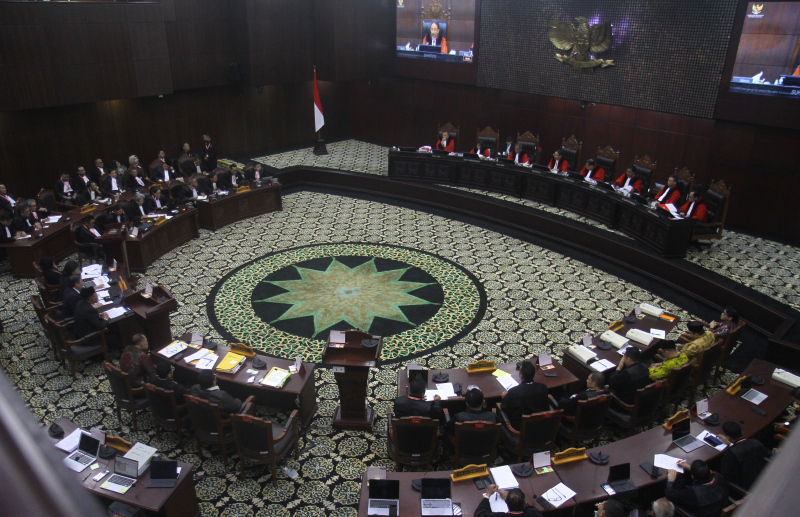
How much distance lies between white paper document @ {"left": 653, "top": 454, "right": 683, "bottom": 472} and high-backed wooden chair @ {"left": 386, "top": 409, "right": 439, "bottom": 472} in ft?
6.82

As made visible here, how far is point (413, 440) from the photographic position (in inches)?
231

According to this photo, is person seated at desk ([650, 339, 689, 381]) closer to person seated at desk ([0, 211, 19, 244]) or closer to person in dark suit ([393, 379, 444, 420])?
person in dark suit ([393, 379, 444, 420])

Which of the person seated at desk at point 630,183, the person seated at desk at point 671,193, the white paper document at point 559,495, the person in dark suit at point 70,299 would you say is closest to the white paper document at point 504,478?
the white paper document at point 559,495

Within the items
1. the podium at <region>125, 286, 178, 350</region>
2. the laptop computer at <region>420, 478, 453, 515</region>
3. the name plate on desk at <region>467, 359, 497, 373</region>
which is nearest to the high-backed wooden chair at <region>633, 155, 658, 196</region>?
the name plate on desk at <region>467, 359, 497, 373</region>

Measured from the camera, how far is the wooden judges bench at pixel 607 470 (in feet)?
16.3

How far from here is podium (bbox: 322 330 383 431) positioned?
6.43 m

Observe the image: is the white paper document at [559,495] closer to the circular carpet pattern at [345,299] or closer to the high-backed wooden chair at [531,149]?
the circular carpet pattern at [345,299]

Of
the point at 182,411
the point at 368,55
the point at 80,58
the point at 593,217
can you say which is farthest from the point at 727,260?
the point at 80,58

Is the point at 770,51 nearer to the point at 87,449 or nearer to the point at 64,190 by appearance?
the point at 87,449

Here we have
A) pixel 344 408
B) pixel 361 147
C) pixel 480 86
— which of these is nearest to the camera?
pixel 344 408

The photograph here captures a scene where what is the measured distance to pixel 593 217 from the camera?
12.3 m

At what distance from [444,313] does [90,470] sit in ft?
18.1

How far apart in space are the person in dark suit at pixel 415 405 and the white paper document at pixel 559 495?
52.6 inches

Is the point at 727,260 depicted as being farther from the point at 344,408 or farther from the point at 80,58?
the point at 80,58
